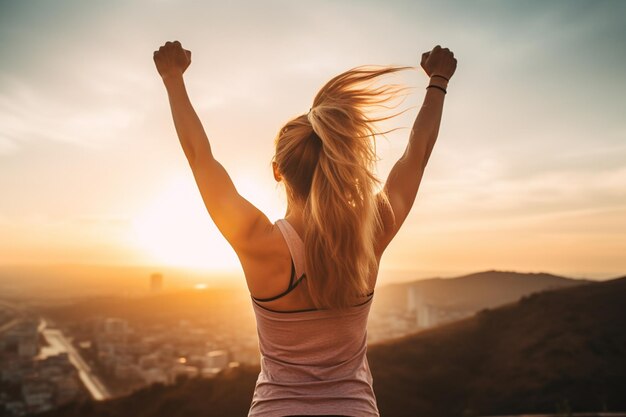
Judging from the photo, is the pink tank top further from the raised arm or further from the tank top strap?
the raised arm

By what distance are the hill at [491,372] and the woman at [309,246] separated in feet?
28.6

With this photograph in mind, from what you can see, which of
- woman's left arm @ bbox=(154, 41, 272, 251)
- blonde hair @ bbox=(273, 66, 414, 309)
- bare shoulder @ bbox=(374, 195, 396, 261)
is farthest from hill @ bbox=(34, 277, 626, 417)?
woman's left arm @ bbox=(154, 41, 272, 251)

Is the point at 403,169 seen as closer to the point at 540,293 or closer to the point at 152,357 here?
the point at 540,293

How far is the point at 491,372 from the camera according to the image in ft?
39.2

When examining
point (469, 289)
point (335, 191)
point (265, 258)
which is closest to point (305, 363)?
point (265, 258)

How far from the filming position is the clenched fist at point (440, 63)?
189 centimetres

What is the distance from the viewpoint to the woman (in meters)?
1.16

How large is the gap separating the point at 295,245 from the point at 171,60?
27.6 inches

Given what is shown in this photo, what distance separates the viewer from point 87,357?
2525 centimetres

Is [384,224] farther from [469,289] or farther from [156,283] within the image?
[156,283]

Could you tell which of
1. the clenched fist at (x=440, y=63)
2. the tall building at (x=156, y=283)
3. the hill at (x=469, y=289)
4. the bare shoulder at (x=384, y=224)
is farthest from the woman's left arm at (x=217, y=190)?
the tall building at (x=156, y=283)

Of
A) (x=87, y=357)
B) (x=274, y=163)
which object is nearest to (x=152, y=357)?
(x=87, y=357)

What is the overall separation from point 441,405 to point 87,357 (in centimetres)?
2250

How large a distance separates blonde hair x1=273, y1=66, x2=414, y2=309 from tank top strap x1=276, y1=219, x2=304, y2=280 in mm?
20
